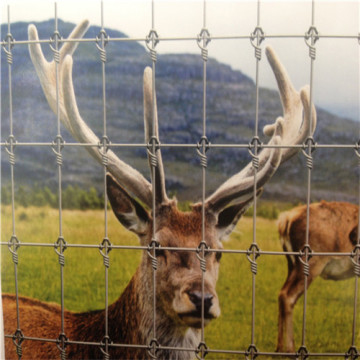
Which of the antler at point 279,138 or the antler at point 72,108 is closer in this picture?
the antler at point 279,138

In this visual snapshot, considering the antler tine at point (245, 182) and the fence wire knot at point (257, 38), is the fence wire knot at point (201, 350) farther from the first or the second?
the fence wire knot at point (257, 38)

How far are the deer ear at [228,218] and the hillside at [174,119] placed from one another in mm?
134

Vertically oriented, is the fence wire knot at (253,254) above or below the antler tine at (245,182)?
below

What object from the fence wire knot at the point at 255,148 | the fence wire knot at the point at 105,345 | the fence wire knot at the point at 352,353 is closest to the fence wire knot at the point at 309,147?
the fence wire knot at the point at 255,148

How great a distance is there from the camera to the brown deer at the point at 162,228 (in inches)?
87.3

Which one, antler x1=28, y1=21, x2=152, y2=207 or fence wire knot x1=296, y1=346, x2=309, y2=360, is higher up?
antler x1=28, y1=21, x2=152, y2=207

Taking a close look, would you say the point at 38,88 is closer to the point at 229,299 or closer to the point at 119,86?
the point at 119,86

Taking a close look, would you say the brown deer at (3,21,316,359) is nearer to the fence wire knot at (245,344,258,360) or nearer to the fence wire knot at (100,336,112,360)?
the fence wire knot at (100,336,112,360)

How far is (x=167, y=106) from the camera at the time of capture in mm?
2271

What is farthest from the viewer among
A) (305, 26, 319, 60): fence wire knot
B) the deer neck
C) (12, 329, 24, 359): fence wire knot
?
(12, 329, 24, 359): fence wire knot

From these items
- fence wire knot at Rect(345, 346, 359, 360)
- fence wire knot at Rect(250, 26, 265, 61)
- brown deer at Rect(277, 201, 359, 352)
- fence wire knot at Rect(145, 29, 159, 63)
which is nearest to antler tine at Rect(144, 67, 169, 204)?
fence wire knot at Rect(145, 29, 159, 63)

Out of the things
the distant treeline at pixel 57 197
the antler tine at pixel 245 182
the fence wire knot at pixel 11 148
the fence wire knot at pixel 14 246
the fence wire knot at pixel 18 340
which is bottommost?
the fence wire knot at pixel 18 340

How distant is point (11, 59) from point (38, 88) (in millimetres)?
187

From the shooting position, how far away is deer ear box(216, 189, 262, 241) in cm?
229
